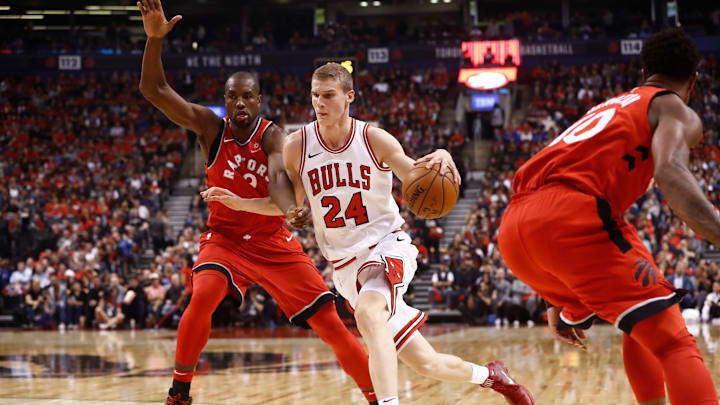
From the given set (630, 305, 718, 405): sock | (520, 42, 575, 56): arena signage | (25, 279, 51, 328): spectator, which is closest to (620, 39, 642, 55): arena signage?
(520, 42, 575, 56): arena signage

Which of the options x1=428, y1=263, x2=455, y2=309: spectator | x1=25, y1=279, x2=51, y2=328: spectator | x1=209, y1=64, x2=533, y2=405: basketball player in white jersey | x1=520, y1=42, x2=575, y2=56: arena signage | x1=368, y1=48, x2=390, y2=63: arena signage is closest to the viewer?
x1=209, y1=64, x2=533, y2=405: basketball player in white jersey

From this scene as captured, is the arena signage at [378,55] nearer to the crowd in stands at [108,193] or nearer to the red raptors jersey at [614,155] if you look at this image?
the crowd in stands at [108,193]

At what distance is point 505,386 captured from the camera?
4.54 m

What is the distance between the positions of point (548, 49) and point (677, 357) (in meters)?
23.7

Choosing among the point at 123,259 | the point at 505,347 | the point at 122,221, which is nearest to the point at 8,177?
the point at 122,221

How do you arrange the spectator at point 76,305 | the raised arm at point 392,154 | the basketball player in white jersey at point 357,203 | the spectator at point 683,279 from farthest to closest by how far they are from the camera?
the spectator at point 76,305 < the spectator at point 683,279 < the basketball player in white jersey at point 357,203 < the raised arm at point 392,154

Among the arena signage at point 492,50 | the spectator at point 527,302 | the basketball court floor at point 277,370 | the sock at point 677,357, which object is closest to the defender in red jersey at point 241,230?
the basketball court floor at point 277,370

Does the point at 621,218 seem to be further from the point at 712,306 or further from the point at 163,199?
the point at 163,199

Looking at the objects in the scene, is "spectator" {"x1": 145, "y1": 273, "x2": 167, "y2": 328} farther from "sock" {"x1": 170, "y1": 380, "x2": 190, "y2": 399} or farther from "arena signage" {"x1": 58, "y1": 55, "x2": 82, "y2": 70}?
"arena signage" {"x1": 58, "y1": 55, "x2": 82, "y2": 70}

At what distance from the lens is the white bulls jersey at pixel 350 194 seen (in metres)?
4.21

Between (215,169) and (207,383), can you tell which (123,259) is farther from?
(215,169)

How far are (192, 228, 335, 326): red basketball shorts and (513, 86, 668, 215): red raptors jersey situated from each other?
6.36ft

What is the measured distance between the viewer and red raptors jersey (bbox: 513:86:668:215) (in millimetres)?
2979

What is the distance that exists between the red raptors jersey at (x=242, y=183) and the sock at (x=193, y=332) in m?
0.45
